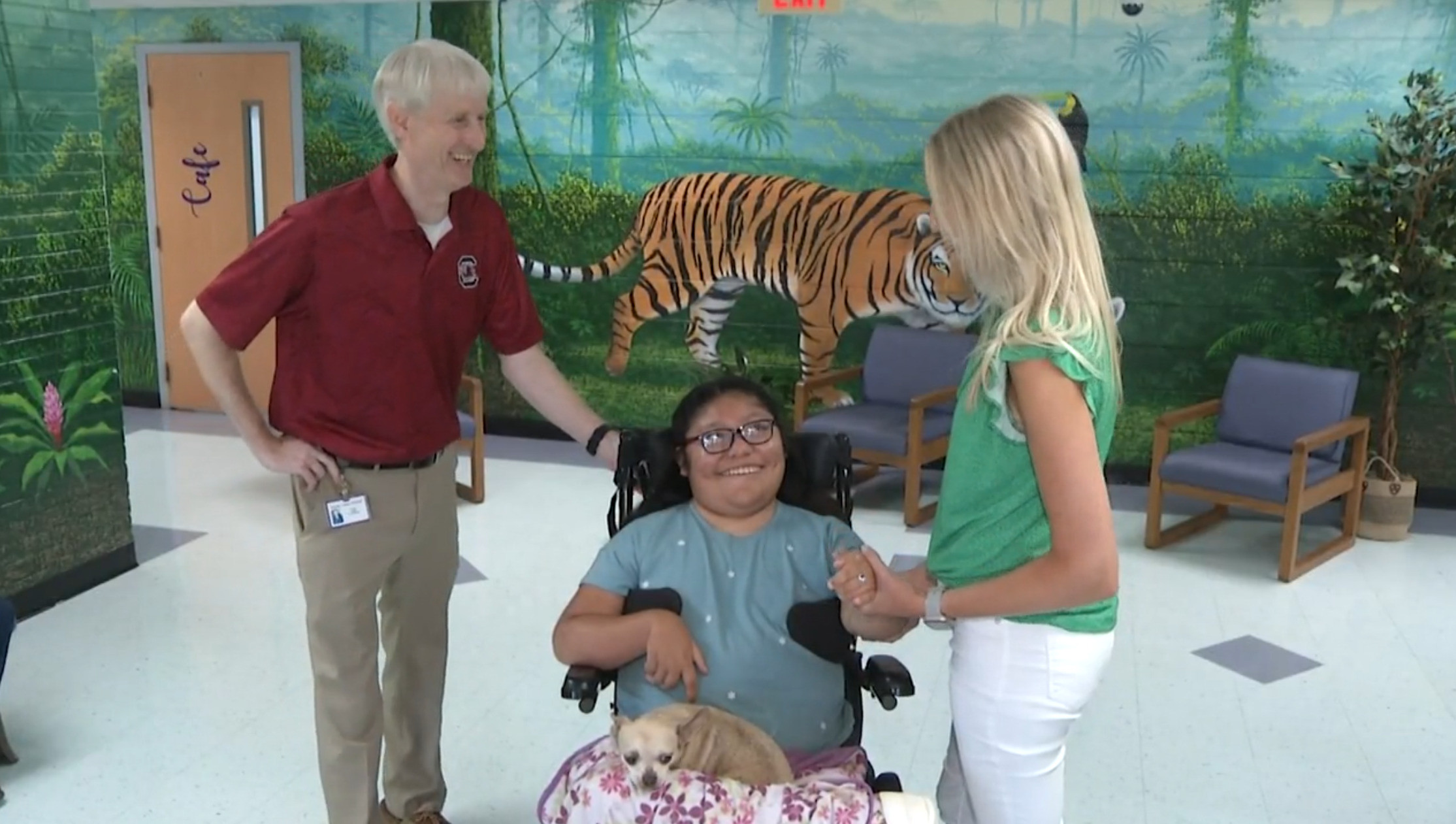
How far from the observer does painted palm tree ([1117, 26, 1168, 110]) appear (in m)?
5.75

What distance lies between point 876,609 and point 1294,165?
15.4 ft

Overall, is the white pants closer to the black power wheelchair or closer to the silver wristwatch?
the silver wristwatch

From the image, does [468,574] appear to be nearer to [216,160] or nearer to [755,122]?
[755,122]

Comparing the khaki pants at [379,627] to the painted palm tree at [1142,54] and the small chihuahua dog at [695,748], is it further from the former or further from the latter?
the painted palm tree at [1142,54]

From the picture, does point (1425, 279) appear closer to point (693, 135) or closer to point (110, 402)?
point (693, 135)

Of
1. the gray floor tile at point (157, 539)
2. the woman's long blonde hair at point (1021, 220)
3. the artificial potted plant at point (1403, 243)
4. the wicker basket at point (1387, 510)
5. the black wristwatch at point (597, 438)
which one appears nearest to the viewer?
the woman's long blonde hair at point (1021, 220)

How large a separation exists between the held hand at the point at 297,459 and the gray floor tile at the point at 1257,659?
2.88 m

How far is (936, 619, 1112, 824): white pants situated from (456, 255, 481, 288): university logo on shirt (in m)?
1.26

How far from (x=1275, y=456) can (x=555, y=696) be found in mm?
3192

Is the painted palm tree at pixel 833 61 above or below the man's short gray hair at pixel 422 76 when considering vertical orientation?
above

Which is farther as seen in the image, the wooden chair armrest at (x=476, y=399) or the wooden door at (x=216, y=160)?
the wooden door at (x=216, y=160)

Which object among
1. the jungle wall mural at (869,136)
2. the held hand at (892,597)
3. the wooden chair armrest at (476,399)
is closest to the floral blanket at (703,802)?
the held hand at (892,597)

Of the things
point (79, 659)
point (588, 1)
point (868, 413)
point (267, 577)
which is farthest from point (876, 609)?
point (588, 1)

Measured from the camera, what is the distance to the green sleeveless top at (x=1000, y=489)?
162 centimetres
